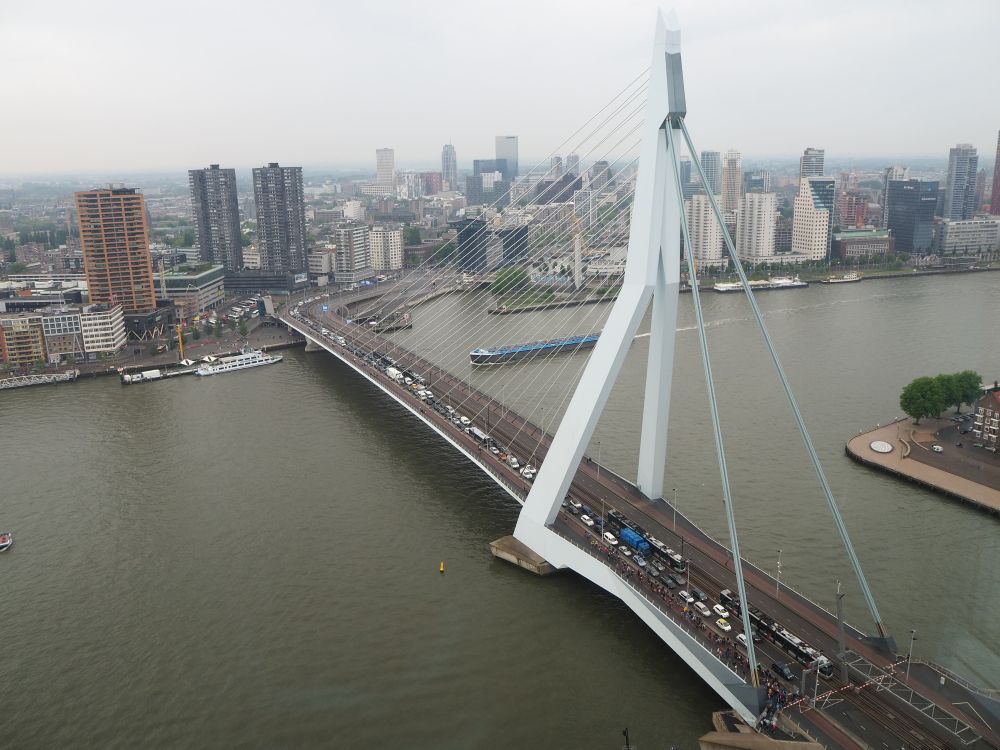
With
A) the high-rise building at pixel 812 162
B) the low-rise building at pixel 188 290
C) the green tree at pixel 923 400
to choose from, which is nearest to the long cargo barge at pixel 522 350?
the green tree at pixel 923 400

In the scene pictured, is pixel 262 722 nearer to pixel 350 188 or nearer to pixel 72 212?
pixel 72 212

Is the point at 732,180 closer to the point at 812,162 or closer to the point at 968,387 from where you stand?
the point at 812,162

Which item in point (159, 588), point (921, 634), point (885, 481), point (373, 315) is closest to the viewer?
point (921, 634)

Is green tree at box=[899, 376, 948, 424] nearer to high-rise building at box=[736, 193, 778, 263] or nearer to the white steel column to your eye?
the white steel column

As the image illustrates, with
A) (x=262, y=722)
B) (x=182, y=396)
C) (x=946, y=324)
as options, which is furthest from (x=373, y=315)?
(x=262, y=722)

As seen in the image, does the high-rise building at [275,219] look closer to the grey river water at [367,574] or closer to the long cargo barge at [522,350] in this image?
the long cargo barge at [522,350]

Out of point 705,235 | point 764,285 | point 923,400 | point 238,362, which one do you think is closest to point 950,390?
point 923,400
